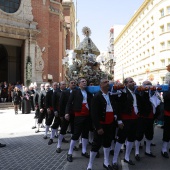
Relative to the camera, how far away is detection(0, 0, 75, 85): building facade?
22.2 meters

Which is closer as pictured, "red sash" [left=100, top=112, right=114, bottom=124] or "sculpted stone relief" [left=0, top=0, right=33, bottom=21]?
"red sash" [left=100, top=112, right=114, bottom=124]

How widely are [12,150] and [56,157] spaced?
152 cm

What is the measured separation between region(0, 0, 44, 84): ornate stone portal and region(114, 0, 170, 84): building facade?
1147 centimetres

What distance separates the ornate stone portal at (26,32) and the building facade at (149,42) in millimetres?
11472

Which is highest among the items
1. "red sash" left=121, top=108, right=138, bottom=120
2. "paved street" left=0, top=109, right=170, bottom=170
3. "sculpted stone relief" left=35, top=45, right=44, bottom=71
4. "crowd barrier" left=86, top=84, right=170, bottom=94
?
"sculpted stone relief" left=35, top=45, right=44, bottom=71

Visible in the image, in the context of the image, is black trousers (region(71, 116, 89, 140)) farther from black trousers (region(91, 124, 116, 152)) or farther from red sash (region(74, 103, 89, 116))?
black trousers (region(91, 124, 116, 152))

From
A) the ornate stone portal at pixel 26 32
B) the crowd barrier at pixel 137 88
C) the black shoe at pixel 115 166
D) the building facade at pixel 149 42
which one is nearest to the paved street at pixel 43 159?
the black shoe at pixel 115 166

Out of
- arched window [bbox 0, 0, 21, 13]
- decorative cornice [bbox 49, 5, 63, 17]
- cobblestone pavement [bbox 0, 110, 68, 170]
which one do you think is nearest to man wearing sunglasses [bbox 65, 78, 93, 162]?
cobblestone pavement [bbox 0, 110, 68, 170]

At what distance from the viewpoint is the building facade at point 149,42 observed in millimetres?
37594

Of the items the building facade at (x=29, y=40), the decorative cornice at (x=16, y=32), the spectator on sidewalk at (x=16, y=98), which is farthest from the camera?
the building facade at (x=29, y=40)

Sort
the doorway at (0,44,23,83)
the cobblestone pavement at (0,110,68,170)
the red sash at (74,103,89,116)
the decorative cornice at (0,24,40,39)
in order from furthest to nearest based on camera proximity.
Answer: the doorway at (0,44,23,83)
the decorative cornice at (0,24,40,39)
the red sash at (74,103,89,116)
the cobblestone pavement at (0,110,68,170)

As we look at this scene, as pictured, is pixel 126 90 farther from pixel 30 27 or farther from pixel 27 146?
pixel 30 27

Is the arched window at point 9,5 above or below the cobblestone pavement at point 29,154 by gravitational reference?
above

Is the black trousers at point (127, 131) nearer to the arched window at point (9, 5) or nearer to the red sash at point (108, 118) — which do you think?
the red sash at point (108, 118)
